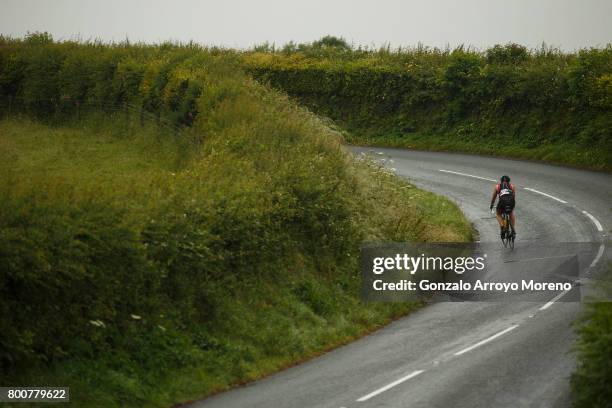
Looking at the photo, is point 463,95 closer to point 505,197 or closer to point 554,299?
A: point 505,197

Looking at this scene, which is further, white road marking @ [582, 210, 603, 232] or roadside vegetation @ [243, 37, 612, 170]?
roadside vegetation @ [243, 37, 612, 170]

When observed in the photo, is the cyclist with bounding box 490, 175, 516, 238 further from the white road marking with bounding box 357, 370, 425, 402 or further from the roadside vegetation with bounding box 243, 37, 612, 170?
the roadside vegetation with bounding box 243, 37, 612, 170

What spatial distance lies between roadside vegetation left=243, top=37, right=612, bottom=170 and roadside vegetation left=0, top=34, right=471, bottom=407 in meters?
10.7

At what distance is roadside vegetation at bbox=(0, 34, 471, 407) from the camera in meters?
13.6

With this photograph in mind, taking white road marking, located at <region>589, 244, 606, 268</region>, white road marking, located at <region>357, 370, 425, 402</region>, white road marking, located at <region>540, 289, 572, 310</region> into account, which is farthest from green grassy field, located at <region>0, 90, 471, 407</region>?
white road marking, located at <region>589, 244, 606, 268</region>

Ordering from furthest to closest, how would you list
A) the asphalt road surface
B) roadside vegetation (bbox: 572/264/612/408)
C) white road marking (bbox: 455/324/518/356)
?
white road marking (bbox: 455/324/518/356)
the asphalt road surface
roadside vegetation (bbox: 572/264/612/408)

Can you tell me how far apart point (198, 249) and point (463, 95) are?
29.0m

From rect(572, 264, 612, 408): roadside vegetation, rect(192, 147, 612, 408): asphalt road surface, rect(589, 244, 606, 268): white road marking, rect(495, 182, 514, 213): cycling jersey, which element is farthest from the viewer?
rect(495, 182, 514, 213): cycling jersey

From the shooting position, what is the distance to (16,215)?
13.4 m

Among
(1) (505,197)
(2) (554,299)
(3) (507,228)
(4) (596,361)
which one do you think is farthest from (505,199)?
(4) (596,361)

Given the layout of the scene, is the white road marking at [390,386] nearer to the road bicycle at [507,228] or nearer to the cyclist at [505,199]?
the road bicycle at [507,228]

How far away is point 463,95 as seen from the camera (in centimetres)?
4344

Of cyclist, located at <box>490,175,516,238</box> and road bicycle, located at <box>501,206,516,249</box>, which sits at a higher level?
cyclist, located at <box>490,175,516,238</box>

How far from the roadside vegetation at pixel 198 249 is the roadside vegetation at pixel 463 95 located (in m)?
10.7
